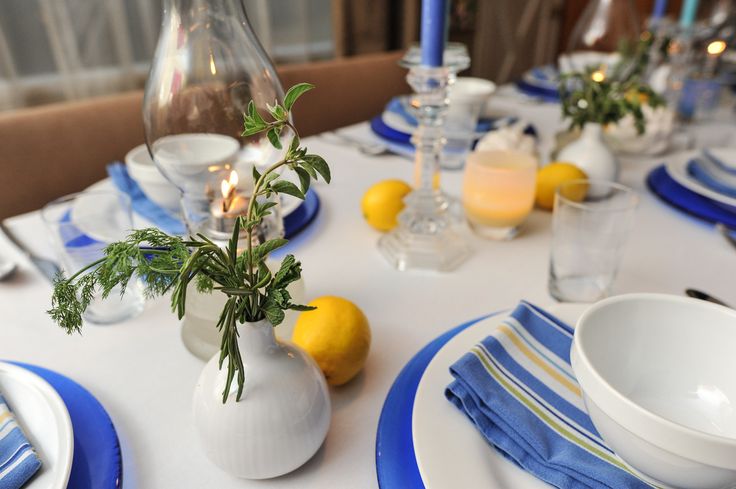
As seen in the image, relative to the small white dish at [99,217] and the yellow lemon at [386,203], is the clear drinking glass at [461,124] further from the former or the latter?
the small white dish at [99,217]

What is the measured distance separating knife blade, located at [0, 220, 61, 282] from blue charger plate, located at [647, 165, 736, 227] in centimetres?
76

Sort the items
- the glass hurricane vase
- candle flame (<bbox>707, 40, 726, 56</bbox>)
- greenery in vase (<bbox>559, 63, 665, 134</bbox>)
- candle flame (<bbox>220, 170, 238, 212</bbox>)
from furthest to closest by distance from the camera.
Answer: candle flame (<bbox>707, 40, 726, 56</bbox>) → greenery in vase (<bbox>559, 63, 665, 134</bbox>) → the glass hurricane vase → candle flame (<bbox>220, 170, 238, 212</bbox>)

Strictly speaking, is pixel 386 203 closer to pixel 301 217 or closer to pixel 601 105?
pixel 301 217

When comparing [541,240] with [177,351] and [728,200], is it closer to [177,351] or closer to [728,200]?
[728,200]

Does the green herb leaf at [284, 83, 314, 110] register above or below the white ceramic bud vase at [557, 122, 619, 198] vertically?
above

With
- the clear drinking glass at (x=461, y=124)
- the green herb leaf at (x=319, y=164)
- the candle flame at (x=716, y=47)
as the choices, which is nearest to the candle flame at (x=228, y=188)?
the green herb leaf at (x=319, y=164)

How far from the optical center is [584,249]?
1.89 feet

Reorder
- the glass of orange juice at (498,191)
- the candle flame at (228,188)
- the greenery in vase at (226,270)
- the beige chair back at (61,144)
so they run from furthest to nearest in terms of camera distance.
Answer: the beige chair back at (61,144)
the glass of orange juice at (498,191)
the candle flame at (228,188)
the greenery in vase at (226,270)

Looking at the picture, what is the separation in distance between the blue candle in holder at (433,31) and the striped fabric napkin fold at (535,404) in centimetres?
28

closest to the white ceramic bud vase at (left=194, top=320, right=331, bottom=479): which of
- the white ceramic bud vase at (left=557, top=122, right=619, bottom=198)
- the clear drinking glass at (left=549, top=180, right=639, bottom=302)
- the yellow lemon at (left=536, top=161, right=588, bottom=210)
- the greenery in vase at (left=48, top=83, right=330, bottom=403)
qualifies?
the greenery in vase at (left=48, top=83, right=330, bottom=403)

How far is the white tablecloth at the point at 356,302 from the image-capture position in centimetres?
38

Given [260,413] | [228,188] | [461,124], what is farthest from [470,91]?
[260,413]

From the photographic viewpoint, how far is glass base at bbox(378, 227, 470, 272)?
0.61 meters

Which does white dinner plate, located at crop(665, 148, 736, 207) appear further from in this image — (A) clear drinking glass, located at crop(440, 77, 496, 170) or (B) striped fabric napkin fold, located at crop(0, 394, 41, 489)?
(B) striped fabric napkin fold, located at crop(0, 394, 41, 489)
